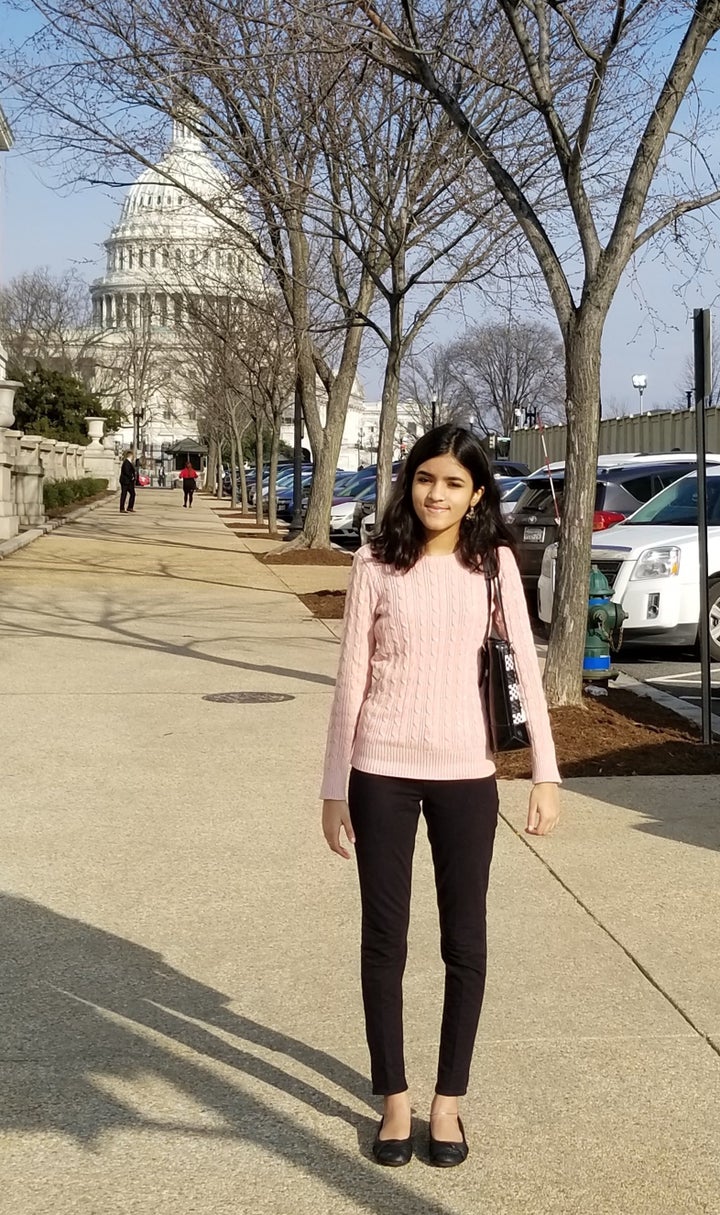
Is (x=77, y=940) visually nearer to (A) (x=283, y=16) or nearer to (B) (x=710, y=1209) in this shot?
(B) (x=710, y=1209)

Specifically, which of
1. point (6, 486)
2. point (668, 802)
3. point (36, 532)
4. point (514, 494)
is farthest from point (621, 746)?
point (36, 532)

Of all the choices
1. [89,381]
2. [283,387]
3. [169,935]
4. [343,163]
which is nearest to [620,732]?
[169,935]

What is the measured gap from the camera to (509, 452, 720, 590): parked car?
15.5 meters

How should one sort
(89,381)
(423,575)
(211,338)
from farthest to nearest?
(89,381)
(211,338)
(423,575)

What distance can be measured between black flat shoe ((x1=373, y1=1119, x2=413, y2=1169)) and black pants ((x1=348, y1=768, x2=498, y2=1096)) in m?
0.12

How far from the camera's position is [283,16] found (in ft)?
37.0

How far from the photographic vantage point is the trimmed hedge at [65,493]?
119ft

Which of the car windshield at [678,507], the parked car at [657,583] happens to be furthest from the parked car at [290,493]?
the parked car at [657,583]

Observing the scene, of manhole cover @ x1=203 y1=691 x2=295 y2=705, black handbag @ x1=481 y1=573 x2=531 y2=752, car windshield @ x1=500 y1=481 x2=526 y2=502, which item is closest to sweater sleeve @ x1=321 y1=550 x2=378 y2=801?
black handbag @ x1=481 y1=573 x2=531 y2=752

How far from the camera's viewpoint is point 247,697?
10523 mm

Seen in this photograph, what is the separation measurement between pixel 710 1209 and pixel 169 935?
240cm

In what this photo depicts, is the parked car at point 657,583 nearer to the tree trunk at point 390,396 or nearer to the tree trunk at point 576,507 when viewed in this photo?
the tree trunk at point 576,507

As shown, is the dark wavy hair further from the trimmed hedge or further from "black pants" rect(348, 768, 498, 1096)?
the trimmed hedge

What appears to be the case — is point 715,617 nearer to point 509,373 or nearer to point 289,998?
point 289,998
